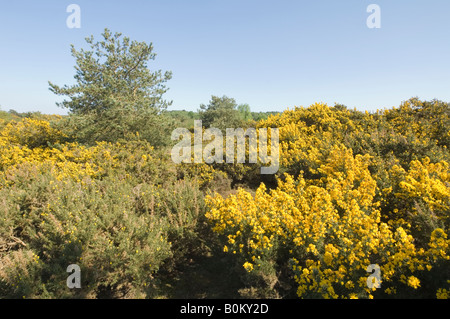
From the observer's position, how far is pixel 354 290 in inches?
108

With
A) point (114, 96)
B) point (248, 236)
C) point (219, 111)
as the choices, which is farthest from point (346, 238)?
point (219, 111)

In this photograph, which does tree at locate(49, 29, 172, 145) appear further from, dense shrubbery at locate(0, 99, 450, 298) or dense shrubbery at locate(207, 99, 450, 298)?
dense shrubbery at locate(207, 99, 450, 298)

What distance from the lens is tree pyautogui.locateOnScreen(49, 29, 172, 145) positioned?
9.69 m

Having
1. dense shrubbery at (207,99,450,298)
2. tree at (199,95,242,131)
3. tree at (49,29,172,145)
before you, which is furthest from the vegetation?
tree at (199,95,242,131)

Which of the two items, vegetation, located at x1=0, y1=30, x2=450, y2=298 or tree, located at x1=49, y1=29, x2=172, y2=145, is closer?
vegetation, located at x1=0, y1=30, x2=450, y2=298

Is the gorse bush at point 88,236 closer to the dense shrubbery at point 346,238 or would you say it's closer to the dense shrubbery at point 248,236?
the dense shrubbery at point 248,236

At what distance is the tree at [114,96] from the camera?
31.8 feet

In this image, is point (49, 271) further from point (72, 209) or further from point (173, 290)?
point (173, 290)

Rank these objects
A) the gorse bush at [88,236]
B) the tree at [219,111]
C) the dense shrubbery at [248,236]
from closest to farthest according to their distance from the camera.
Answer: the dense shrubbery at [248,236]
the gorse bush at [88,236]
the tree at [219,111]

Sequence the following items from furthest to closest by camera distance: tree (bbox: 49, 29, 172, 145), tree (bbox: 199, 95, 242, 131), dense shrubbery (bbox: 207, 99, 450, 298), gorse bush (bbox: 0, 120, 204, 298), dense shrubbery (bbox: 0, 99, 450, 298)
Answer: tree (bbox: 199, 95, 242, 131) → tree (bbox: 49, 29, 172, 145) → gorse bush (bbox: 0, 120, 204, 298) → dense shrubbery (bbox: 0, 99, 450, 298) → dense shrubbery (bbox: 207, 99, 450, 298)

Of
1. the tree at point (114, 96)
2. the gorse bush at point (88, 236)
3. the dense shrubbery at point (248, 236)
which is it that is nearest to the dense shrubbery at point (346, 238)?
the dense shrubbery at point (248, 236)
